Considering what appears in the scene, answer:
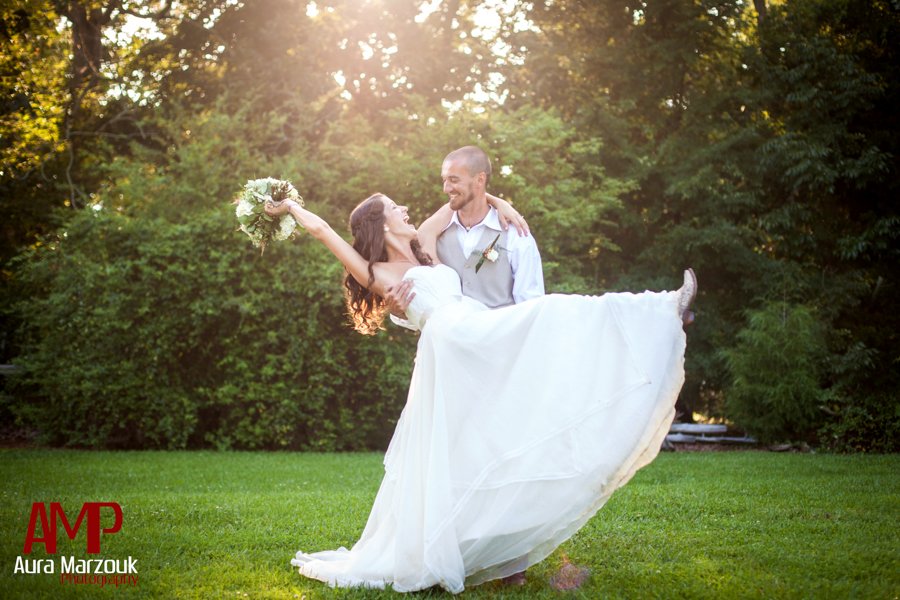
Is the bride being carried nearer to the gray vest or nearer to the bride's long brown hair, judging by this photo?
the bride's long brown hair

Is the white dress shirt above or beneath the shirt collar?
beneath

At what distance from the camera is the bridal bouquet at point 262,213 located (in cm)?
536

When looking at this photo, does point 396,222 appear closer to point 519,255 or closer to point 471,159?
point 471,159

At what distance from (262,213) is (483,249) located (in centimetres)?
143

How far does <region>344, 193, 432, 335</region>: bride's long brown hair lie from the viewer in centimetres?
511

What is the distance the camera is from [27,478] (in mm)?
9352

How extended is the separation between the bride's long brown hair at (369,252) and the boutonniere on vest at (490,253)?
0.32 metres

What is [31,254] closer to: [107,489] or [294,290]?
[294,290]

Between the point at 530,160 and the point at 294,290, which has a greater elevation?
the point at 530,160

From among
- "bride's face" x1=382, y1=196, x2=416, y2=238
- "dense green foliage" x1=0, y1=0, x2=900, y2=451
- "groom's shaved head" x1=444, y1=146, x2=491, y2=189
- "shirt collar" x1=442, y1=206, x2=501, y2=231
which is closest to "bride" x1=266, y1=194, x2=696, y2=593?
"bride's face" x1=382, y1=196, x2=416, y2=238

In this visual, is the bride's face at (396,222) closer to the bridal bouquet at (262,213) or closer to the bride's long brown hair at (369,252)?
the bride's long brown hair at (369,252)

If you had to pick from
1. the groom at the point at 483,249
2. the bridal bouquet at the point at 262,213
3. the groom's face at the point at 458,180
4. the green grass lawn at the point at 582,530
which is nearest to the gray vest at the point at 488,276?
the groom at the point at 483,249

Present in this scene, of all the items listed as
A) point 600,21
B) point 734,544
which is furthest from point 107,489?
point 600,21

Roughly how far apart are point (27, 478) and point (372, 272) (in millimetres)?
6389
